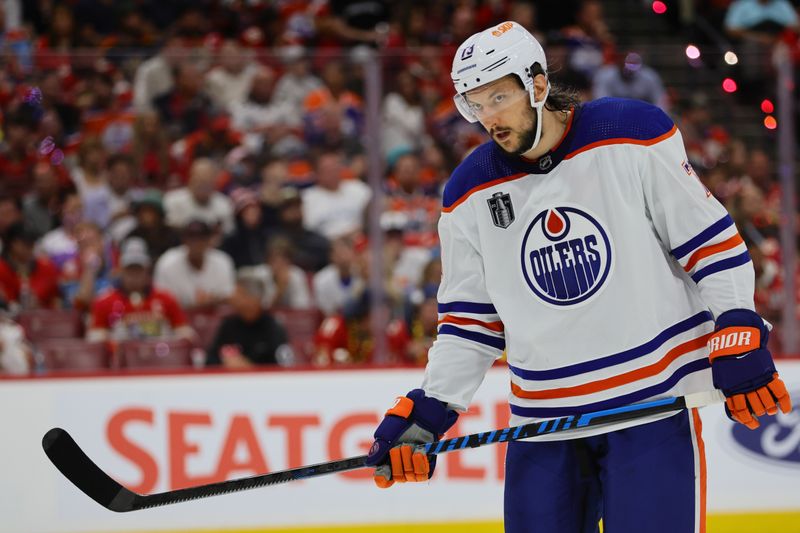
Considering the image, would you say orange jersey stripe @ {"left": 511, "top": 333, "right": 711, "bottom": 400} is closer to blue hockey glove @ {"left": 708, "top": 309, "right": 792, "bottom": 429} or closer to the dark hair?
blue hockey glove @ {"left": 708, "top": 309, "right": 792, "bottom": 429}

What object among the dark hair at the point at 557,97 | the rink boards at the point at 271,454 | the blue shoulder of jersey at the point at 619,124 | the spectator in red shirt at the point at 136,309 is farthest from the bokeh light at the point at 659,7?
the blue shoulder of jersey at the point at 619,124

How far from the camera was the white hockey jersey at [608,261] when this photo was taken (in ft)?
7.67

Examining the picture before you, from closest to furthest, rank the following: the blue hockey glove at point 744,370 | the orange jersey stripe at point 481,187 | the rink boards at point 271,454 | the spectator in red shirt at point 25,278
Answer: the blue hockey glove at point 744,370, the orange jersey stripe at point 481,187, the rink boards at point 271,454, the spectator in red shirt at point 25,278

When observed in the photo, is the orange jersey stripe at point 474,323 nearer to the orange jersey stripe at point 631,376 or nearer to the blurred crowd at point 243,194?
the orange jersey stripe at point 631,376

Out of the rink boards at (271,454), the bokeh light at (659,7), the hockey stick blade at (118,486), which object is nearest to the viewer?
the hockey stick blade at (118,486)

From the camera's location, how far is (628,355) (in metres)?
2.36

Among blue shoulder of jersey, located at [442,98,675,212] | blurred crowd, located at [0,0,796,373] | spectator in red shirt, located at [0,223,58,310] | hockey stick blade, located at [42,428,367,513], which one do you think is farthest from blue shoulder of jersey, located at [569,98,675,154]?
spectator in red shirt, located at [0,223,58,310]

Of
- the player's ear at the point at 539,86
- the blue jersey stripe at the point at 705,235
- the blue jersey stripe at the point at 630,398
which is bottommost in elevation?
the blue jersey stripe at the point at 630,398

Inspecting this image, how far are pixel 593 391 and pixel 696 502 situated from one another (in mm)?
298

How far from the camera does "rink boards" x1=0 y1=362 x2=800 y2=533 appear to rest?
4.35 m

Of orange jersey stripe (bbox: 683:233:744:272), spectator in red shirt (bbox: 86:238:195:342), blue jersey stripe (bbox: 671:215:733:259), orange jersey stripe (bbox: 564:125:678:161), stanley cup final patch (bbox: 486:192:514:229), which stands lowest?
spectator in red shirt (bbox: 86:238:195:342)

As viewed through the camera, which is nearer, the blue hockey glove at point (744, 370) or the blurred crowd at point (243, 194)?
the blue hockey glove at point (744, 370)

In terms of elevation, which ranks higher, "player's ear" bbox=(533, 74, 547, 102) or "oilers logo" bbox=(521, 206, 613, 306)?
"player's ear" bbox=(533, 74, 547, 102)

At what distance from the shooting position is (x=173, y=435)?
4480 millimetres
